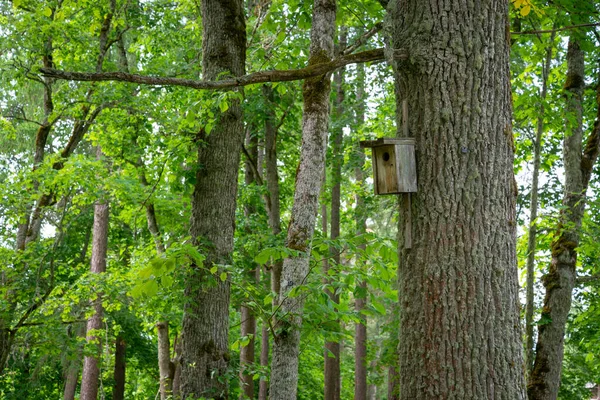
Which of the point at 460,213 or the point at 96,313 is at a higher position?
the point at 460,213

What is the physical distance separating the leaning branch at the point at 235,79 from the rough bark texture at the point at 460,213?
0.26 meters

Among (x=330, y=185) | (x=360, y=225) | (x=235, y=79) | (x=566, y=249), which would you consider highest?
(x=330, y=185)

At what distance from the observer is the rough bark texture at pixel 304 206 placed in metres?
6.09

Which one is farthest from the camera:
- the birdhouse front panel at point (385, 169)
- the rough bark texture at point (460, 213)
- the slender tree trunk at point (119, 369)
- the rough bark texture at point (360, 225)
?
the slender tree trunk at point (119, 369)

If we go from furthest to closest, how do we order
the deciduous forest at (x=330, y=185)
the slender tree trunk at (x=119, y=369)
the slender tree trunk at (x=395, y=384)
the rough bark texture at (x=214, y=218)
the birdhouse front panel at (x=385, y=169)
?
the slender tree trunk at (x=119, y=369), the slender tree trunk at (x=395, y=384), the rough bark texture at (x=214, y=218), the birdhouse front panel at (x=385, y=169), the deciduous forest at (x=330, y=185)

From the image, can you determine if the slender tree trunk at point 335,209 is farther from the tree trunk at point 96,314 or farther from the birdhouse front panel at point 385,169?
the birdhouse front panel at point 385,169

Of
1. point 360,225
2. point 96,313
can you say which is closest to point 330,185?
point 360,225

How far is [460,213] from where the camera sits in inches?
131

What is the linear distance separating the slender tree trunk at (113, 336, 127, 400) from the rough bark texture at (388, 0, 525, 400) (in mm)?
16694

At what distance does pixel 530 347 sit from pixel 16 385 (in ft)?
46.6

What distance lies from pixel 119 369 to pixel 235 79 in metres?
17.0

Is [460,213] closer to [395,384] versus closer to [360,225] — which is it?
[395,384]

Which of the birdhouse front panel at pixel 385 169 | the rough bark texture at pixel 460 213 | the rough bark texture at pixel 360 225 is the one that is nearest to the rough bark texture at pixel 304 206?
the birdhouse front panel at pixel 385 169

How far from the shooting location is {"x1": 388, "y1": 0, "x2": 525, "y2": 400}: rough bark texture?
127 inches
